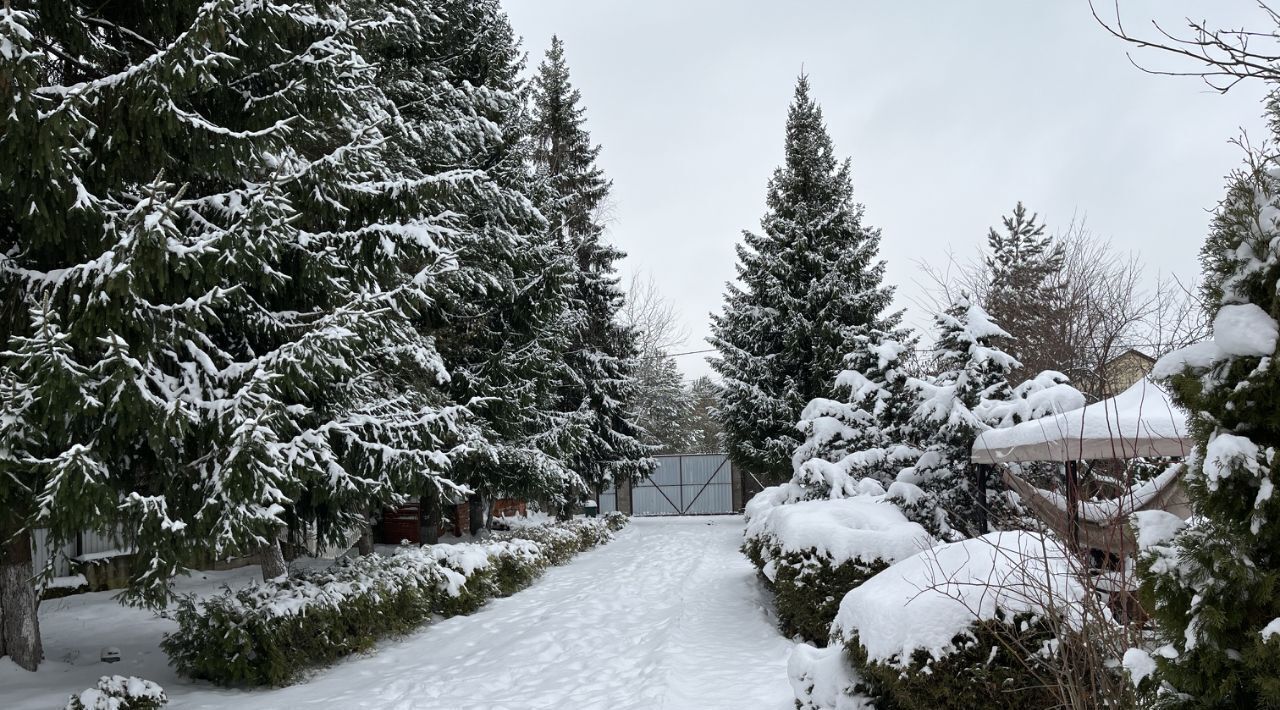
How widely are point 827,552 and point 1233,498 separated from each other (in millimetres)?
4401

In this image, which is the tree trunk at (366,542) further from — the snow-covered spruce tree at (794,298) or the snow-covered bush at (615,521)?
the snow-covered spruce tree at (794,298)

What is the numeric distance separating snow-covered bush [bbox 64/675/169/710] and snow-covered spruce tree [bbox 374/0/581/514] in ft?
18.7

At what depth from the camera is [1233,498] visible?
5.82ft

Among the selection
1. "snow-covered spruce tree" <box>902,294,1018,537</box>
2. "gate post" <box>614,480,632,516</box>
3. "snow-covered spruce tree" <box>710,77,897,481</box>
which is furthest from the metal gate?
"snow-covered spruce tree" <box>902,294,1018,537</box>

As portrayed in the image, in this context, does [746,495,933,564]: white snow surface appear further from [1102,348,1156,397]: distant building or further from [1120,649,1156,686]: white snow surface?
[1120,649,1156,686]: white snow surface

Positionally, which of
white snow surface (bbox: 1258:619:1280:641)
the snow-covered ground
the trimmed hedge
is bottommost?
the snow-covered ground

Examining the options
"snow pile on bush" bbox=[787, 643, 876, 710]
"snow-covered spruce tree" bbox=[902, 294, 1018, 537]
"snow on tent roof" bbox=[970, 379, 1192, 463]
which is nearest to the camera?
"snow pile on bush" bbox=[787, 643, 876, 710]

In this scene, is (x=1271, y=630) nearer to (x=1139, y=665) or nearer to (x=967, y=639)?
(x=1139, y=665)

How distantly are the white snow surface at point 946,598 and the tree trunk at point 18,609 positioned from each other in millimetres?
6186

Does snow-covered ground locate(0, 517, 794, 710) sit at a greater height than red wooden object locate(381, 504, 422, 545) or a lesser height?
lesser

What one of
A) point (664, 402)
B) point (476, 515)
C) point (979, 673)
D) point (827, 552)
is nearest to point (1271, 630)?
point (979, 673)

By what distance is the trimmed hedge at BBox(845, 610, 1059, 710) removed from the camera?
3.21 m

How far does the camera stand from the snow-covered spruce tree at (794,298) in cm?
1816

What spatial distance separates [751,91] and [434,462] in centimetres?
633
